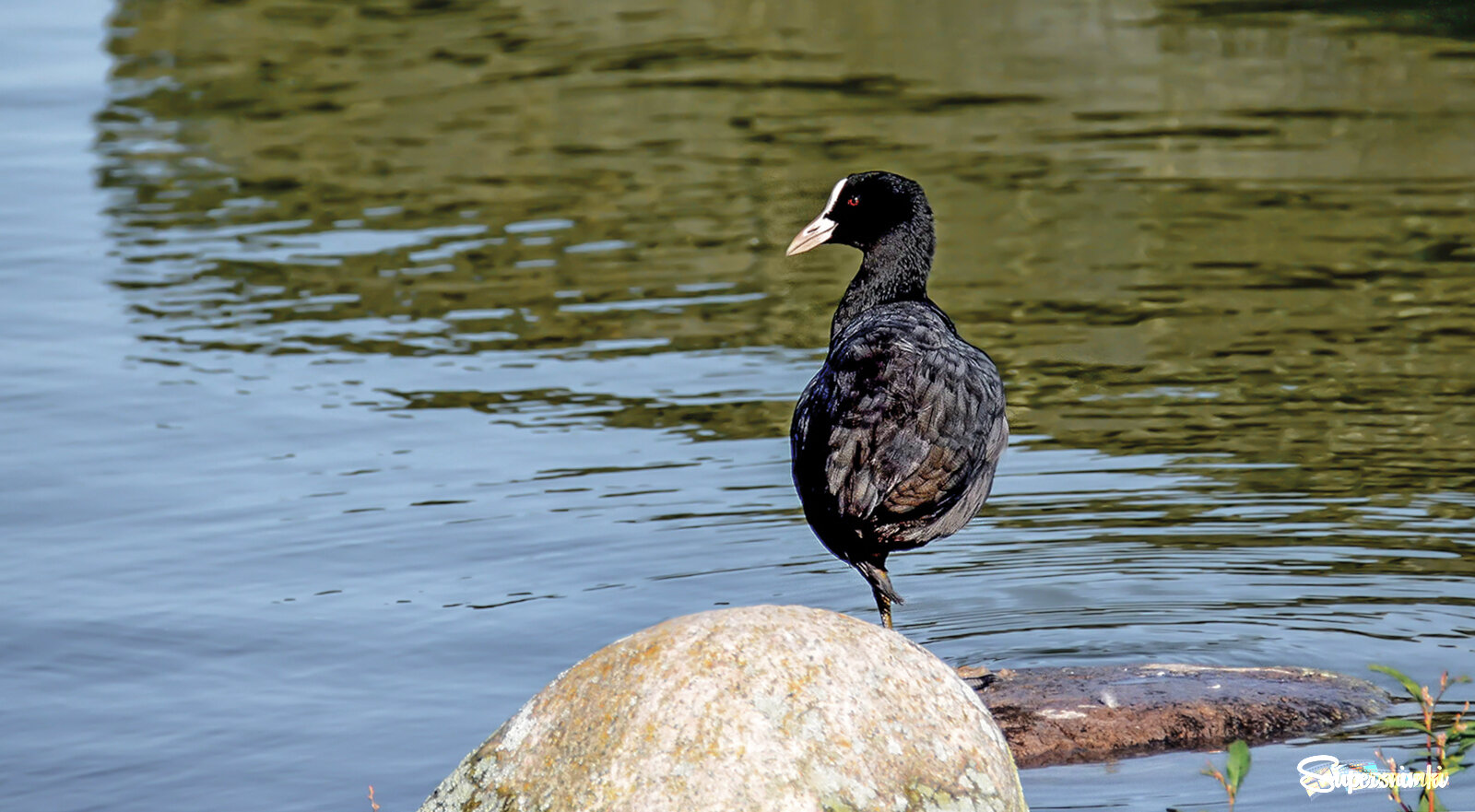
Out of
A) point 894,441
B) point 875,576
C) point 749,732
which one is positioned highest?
point 894,441

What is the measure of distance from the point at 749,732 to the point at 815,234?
4.22m

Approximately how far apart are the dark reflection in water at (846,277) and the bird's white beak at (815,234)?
1.36 m

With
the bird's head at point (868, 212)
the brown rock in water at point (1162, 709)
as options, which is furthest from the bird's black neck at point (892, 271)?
the brown rock in water at point (1162, 709)

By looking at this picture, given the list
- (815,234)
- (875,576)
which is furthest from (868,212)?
(875,576)

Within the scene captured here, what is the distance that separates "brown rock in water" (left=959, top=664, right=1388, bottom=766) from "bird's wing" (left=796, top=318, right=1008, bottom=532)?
0.74 meters

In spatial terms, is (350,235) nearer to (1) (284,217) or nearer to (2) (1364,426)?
(1) (284,217)

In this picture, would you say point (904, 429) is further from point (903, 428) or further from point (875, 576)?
point (875, 576)

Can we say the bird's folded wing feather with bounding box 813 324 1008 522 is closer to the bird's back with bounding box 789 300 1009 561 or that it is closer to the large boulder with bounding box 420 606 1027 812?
the bird's back with bounding box 789 300 1009 561

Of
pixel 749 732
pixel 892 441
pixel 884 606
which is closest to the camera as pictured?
pixel 749 732

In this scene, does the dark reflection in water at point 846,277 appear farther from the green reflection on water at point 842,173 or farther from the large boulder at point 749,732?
the large boulder at point 749,732

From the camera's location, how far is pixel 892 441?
6.36 metres

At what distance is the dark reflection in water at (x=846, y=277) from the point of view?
8.38 m

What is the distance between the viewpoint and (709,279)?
13.9m

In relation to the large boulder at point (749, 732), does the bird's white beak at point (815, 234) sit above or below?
above
